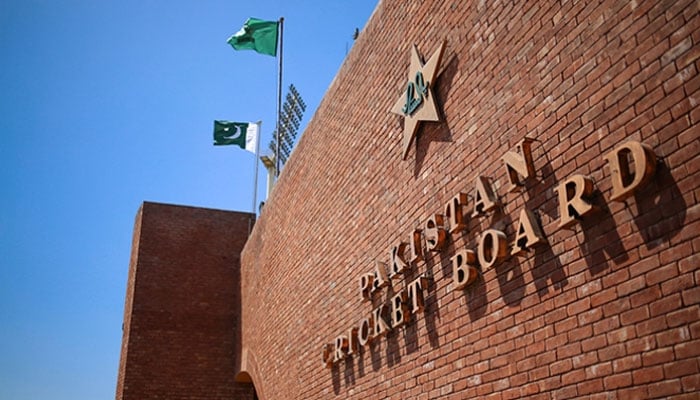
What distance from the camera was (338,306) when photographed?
791cm

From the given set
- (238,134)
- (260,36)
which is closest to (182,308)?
(238,134)

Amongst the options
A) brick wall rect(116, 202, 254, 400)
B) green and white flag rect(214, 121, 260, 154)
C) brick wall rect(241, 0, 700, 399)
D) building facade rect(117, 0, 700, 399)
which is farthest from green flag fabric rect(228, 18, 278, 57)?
brick wall rect(241, 0, 700, 399)

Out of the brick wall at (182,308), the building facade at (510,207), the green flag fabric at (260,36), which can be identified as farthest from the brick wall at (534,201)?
the green flag fabric at (260,36)

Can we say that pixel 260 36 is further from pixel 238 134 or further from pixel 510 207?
pixel 510 207

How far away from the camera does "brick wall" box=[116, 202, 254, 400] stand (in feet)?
47.1

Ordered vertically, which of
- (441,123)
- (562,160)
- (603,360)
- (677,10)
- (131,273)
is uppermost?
(131,273)

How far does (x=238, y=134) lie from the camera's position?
19203mm

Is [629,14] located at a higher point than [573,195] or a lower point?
higher

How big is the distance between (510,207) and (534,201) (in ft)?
0.91

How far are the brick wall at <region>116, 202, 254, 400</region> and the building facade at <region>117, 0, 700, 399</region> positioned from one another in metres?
6.54

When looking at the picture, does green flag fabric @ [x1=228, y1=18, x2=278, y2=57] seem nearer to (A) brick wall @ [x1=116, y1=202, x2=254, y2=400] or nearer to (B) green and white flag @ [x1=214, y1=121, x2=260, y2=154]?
(B) green and white flag @ [x1=214, y1=121, x2=260, y2=154]

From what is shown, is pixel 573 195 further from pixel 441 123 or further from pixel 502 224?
pixel 441 123

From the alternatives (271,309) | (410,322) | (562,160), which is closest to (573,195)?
(562,160)

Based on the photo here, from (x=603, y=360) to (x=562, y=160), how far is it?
1297 mm
